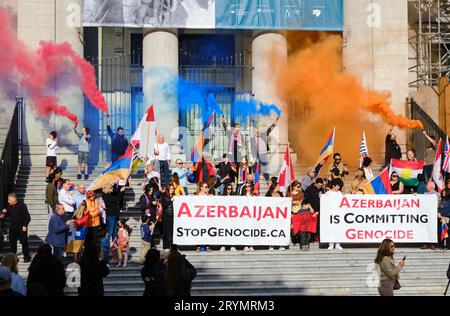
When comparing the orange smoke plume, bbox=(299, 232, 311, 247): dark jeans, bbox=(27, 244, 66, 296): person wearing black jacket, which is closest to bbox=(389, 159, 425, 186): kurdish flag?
bbox=(299, 232, 311, 247): dark jeans

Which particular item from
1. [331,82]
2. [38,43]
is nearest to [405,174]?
[331,82]

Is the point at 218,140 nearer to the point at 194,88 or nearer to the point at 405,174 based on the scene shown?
the point at 194,88

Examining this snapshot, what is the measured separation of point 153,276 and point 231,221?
8.35 metres

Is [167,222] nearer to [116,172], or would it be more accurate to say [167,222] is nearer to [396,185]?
[116,172]

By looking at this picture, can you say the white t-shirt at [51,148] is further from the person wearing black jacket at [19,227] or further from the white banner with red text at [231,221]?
the white banner with red text at [231,221]

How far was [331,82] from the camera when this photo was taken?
1090 inches

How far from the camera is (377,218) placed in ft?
64.8

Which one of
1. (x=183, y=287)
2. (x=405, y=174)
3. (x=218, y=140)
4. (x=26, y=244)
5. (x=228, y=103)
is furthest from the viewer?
(x=228, y=103)

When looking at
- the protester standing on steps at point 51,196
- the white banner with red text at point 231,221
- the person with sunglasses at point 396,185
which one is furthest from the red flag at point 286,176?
the protester standing on steps at point 51,196

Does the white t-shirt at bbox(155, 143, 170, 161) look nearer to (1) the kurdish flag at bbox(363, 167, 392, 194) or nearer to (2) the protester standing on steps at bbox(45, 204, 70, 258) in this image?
(2) the protester standing on steps at bbox(45, 204, 70, 258)

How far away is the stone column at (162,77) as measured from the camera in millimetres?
26312

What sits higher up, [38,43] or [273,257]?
[38,43]

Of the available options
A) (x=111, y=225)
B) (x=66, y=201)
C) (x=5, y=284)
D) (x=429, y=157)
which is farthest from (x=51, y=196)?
(x=429, y=157)

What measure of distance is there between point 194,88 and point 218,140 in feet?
6.50
